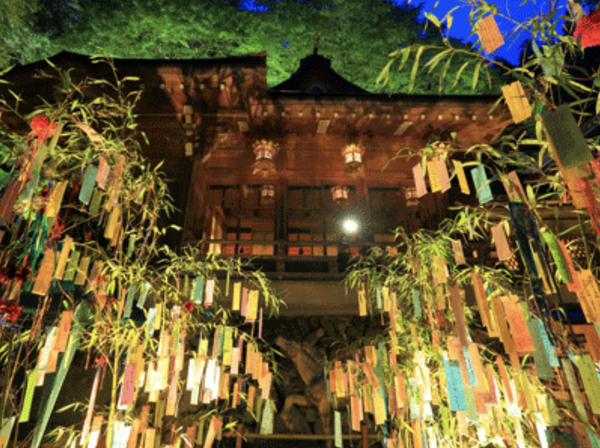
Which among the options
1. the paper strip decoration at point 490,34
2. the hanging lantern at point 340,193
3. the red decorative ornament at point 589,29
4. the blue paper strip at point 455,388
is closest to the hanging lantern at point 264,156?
the hanging lantern at point 340,193

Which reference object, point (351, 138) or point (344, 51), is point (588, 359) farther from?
point (344, 51)

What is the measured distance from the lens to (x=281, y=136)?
6484mm

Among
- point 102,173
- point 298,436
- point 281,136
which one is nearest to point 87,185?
point 102,173

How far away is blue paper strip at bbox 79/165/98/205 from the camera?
2.35 meters

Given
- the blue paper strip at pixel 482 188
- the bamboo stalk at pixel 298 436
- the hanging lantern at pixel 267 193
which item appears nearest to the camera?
the blue paper strip at pixel 482 188

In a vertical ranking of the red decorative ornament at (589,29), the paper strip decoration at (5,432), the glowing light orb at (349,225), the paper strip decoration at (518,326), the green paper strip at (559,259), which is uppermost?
the glowing light orb at (349,225)

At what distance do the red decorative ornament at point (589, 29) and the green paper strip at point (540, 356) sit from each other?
140 centimetres

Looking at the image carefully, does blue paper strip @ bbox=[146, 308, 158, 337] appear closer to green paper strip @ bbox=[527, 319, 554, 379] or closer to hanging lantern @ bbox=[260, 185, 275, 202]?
green paper strip @ bbox=[527, 319, 554, 379]

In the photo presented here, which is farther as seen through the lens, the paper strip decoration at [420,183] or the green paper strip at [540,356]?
the paper strip decoration at [420,183]

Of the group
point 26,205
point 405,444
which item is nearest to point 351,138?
point 405,444

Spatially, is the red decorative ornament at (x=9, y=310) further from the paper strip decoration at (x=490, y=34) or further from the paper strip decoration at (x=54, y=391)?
the paper strip decoration at (x=490, y=34)

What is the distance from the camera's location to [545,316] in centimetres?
156

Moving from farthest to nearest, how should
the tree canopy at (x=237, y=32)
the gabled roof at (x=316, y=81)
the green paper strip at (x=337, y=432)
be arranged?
the tree canopy at (x=237, y=32)
the gabled roof at (x=316, y=81)
the green paper strip at (x=337, y=432)

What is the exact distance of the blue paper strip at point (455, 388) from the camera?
2.33 metres
